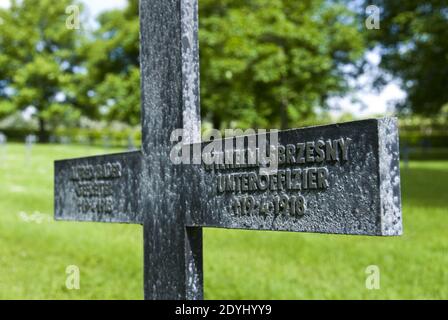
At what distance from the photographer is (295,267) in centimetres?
569

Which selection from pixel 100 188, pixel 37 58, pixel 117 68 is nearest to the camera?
pixel 100 188

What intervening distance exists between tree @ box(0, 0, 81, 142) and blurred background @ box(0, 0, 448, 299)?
103mm

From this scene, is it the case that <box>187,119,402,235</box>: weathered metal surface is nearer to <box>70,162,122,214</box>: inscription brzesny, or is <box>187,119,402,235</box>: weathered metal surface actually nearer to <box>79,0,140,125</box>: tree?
<box>70,162,122,214</box>: inscription brzesny

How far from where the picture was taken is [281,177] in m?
2.33

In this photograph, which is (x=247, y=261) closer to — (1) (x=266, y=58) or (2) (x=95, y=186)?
(2) (x=95, y=186)

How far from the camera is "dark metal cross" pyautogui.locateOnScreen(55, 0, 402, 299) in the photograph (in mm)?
2035

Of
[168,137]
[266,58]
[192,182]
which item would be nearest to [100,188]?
[168,137]

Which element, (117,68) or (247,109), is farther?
(117,68)

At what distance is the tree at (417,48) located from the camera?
21547mm

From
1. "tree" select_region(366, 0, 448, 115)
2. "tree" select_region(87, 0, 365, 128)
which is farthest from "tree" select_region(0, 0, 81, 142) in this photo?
"tree" select_region(366, 0, 448, 115)

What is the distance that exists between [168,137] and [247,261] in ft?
10.8

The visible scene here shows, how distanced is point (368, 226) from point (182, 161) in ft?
3.67
